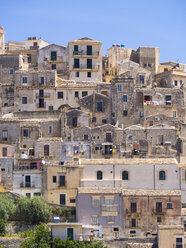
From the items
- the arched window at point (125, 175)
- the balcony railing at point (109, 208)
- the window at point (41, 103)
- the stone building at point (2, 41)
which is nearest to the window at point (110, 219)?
the balcony railing at point (109, 208)

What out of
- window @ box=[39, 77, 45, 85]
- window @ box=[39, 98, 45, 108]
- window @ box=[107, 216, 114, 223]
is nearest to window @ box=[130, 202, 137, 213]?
window @ box=[107, 216, 114, 223]

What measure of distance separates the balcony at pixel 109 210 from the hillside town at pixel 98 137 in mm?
87

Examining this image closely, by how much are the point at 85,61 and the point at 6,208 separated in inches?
1126

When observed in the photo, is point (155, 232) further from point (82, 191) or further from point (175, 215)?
point (82, 191)

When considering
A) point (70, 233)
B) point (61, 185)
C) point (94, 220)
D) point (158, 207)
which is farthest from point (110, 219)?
point (61, 185)

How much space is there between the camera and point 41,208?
2087 inches

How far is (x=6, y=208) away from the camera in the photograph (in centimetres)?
5300

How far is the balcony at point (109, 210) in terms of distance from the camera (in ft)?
173

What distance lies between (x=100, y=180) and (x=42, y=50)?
27.4 meters

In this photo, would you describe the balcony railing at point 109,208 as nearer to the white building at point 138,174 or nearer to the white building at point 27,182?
the white building at point 138,174

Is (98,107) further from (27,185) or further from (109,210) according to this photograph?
(109,210)

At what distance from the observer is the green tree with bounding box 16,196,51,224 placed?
52.8m

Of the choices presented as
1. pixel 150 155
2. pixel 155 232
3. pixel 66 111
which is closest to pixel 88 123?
pixel 66 111

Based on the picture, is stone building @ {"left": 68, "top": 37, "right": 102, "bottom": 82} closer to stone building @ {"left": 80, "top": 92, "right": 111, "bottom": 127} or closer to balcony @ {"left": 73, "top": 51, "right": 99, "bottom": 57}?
balcony @ {"left": 73, "top": 51, "right": 99, "bottom": 57}
